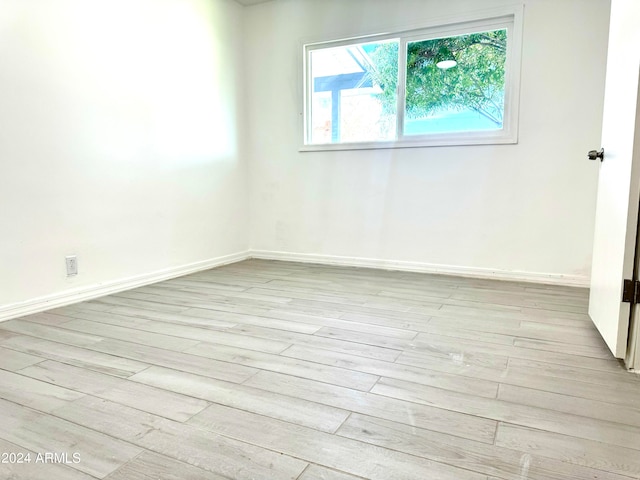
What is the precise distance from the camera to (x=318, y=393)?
1.40 m

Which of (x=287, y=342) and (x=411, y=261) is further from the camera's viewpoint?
(x=411, y=261)

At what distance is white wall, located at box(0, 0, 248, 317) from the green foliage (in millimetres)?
1424

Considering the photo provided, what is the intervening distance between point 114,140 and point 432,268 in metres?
2.47

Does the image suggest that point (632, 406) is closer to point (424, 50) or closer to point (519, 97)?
point (519, 97)

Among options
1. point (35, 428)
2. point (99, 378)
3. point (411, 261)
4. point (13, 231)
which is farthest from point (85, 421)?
point (411, 261)

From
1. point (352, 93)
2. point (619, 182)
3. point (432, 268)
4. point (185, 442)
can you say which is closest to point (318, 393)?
point (185, 442)

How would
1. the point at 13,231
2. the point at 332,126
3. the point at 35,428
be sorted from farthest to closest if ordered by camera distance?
the point at 332,126
the point at 13,231
the point at 35,428

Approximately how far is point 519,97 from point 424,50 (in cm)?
81

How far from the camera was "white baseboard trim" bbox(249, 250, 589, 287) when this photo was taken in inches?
116

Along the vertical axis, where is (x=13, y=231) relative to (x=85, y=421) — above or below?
above

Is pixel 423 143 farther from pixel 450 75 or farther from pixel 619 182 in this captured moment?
pixel 619 182

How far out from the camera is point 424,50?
3246 mm

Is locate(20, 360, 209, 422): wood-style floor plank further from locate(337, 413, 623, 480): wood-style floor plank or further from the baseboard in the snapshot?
the baseboard

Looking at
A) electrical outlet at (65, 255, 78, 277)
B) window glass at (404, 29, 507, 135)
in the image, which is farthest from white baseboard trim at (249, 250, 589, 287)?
electrical outlet at (65, 255, 78, 277)
